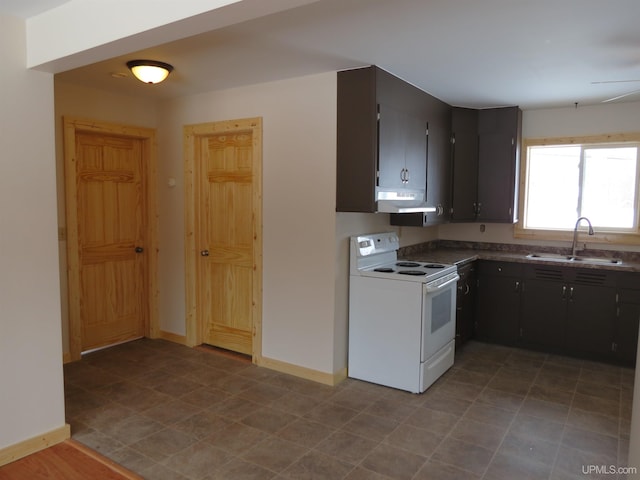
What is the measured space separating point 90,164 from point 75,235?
0.70 metres

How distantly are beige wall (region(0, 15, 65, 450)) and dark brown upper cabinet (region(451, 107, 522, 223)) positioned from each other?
3.74m

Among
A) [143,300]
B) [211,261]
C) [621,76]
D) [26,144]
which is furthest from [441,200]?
[26,144]

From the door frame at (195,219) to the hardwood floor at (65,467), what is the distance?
1680 mm

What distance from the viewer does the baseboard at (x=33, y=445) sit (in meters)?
2.58

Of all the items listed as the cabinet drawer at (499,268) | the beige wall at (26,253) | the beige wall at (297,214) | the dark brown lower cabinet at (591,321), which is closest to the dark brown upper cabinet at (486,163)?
the cabinet drawer at (499,268)

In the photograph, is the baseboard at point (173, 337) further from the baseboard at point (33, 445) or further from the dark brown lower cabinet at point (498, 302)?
the dark brown lower cabinet at point (498, 302)

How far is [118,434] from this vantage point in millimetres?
2943

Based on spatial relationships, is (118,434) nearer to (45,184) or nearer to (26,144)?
(45,184)

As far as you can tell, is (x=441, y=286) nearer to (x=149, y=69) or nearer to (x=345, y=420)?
(x=345, y=420)

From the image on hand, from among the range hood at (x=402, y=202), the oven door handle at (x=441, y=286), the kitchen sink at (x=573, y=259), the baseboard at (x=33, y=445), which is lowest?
the baseboard at (x=33, y=445)

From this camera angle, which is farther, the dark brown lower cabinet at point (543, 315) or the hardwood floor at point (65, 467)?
the dark brown lower cabinet at point (543, 315)

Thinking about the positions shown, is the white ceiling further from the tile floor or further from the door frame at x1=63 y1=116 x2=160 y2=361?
the tile floor

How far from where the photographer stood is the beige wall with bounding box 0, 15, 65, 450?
2.54 m

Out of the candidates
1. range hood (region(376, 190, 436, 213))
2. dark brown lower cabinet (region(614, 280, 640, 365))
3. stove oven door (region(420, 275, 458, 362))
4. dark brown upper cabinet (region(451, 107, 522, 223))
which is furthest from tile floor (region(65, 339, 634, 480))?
dark brown upper cabinet (region(451, 107, 522, 223))
